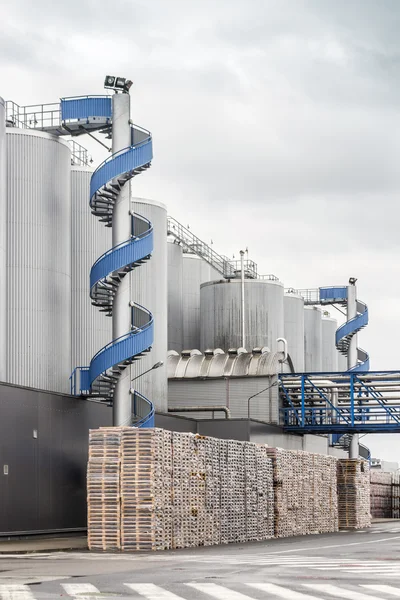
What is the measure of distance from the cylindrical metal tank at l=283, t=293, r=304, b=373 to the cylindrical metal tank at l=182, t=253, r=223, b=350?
5.59 m

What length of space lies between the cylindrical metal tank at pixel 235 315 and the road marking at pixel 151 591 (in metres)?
44.0

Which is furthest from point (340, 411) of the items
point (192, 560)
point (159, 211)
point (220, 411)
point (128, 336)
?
Answer: point (192, 560)

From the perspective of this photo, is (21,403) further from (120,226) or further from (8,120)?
(8,120)

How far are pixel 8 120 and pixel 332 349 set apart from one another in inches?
1848

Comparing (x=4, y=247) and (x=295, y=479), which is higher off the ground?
(x=4, y=247)

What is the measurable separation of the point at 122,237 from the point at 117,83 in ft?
18.0

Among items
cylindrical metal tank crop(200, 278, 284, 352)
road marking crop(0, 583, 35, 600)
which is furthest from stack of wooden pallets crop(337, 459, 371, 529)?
road marking crop(0, 583, 35, 600)

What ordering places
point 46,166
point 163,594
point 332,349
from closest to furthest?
point 163,594 < point 46,166 < point 332,349

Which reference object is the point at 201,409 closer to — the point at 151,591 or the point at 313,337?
the point at 313,337

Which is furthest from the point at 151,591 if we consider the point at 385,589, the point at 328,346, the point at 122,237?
the point at 328,346

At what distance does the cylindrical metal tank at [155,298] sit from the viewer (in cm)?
4416

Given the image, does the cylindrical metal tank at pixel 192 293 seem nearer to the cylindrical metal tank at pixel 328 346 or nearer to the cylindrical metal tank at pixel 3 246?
the cylindrical metal tank at pixel 328 346

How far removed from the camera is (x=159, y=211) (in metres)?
48.3

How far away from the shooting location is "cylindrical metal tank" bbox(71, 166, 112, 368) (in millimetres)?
40906
